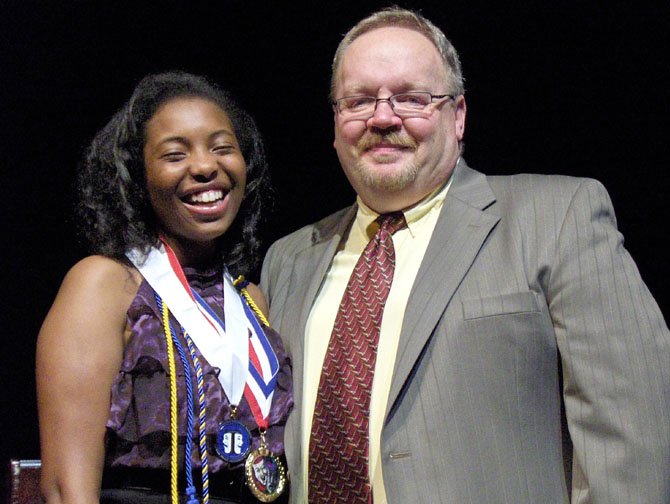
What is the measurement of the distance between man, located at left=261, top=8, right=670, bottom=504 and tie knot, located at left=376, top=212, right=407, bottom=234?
2 cm

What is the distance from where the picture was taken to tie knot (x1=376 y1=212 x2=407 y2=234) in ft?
8.65

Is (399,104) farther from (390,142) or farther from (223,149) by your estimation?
(223,149)

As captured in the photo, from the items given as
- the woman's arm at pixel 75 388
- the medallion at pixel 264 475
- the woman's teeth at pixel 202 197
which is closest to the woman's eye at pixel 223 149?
the woman's teeth at pixel 202 197

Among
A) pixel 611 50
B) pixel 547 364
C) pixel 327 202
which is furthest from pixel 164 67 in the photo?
pixel 547 364

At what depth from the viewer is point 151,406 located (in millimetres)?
2320

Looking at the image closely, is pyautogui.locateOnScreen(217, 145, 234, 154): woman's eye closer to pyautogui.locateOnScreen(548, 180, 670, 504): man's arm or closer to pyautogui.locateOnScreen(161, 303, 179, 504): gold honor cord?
pyautogui.locateOnScreen(161, 303, 179, 504): gold honor cord

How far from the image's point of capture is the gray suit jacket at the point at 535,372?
7.27 ft

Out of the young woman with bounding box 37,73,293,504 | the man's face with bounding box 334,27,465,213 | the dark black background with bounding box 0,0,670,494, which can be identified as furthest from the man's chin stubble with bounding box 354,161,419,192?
the dark black background with bounding box 0,0,670,494

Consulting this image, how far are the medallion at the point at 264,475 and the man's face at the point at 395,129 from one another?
760 millimetres

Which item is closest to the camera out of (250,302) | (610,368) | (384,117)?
(610,368)

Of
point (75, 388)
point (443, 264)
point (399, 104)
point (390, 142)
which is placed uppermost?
point (399, 104)

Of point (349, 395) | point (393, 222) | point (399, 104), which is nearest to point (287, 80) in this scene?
point (399, 104)

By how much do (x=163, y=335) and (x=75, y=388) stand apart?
0.86 feet

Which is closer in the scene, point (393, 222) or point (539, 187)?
point (539, 187)
